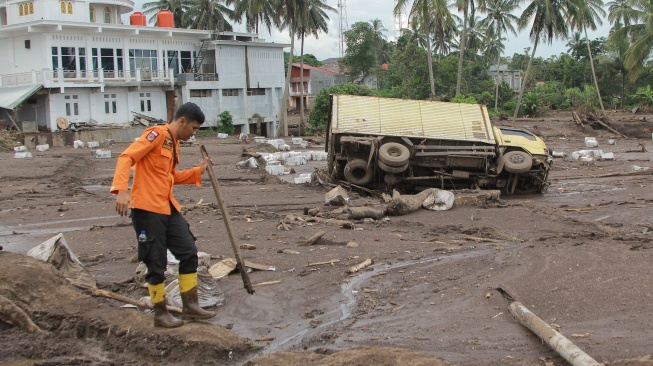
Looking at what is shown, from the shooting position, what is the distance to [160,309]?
19.8 ft

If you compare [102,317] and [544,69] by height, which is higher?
[544,69]

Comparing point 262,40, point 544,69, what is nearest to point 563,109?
point 544,69

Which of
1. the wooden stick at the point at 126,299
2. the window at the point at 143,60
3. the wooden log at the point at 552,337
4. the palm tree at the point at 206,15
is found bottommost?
the wooden stick at the point at 126,299

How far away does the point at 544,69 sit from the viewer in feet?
233

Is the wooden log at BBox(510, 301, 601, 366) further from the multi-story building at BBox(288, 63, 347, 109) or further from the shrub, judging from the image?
the multi-story building at BBox(288, 63, 347, 109)

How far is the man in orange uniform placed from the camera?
5797mm

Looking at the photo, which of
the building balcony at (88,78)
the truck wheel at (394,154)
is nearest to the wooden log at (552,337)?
the truck wheel at (394,154)

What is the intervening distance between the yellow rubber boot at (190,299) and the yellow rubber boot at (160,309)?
17cm

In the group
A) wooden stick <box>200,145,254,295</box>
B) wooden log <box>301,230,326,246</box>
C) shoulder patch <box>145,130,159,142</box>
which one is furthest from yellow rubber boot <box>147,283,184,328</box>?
wooden log <box>301,230,326,246</box>

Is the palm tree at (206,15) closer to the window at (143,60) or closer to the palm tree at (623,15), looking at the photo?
the window at (143,60)

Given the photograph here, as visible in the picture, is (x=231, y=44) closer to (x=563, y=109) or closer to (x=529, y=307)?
(x=563, y=109)

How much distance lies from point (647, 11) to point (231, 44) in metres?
29.0

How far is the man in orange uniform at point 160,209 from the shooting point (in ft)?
19.0

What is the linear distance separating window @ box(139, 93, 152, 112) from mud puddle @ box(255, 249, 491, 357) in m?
43.0
